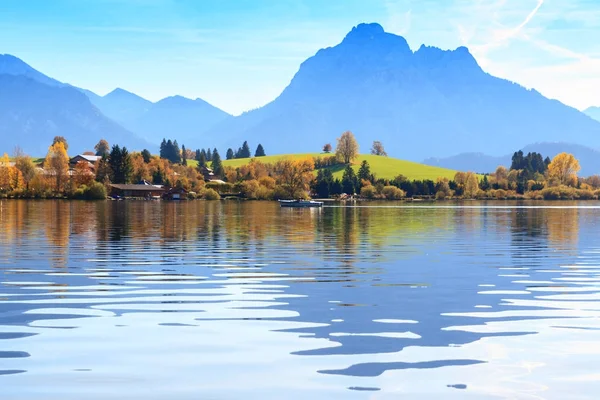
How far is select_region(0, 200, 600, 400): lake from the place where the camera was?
54.3 ft

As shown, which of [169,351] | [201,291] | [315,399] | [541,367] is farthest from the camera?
[201,291]

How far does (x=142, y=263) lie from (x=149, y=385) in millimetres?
24940

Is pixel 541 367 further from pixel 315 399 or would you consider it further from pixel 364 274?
pixel 364 274

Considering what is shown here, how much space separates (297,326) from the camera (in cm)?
2272

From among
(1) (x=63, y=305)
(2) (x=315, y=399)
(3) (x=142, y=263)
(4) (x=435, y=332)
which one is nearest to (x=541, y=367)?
(4) (x=435, y=332)

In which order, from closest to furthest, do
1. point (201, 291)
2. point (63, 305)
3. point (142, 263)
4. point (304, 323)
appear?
1. point (304, 323)
2. point (63, 305)
3. point (201, 291)
4. point (142, 263)

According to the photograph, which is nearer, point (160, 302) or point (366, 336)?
point (366, 336)

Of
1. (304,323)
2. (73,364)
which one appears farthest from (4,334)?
(304,323)

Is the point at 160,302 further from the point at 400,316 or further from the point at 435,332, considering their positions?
the point at 435,332

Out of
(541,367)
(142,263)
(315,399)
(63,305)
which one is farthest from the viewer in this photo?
(142,263)

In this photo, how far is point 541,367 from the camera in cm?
1802

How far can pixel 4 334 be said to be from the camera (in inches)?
838

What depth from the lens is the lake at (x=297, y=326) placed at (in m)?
16.6

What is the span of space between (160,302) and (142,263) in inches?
553
